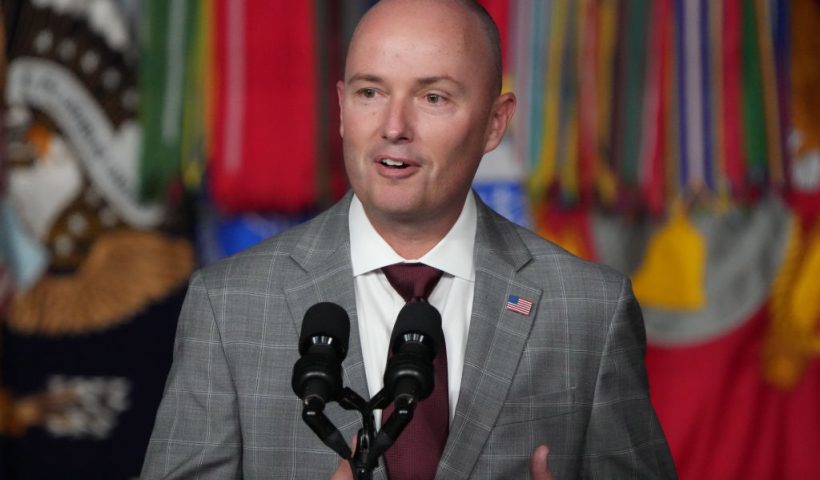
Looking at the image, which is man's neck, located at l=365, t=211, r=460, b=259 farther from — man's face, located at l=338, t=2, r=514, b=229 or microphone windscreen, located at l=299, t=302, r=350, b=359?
microphone windscreen, located at l=299, t=302, r=350, b=359

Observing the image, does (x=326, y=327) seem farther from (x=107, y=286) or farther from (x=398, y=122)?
(x=107, y=286)

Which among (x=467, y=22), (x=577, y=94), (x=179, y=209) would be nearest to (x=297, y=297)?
(x=467, y=22)

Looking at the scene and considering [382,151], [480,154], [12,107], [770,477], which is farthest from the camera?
[770,477]

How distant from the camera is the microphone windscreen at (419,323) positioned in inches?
46.6

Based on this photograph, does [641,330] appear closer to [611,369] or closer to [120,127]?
[611,369]

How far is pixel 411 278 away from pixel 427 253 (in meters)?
0.05

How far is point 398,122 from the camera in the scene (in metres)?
1.50

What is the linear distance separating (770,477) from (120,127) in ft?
6.12

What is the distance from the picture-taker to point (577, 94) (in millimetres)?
2844

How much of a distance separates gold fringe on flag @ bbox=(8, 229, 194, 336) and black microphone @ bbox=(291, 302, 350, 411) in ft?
5.40

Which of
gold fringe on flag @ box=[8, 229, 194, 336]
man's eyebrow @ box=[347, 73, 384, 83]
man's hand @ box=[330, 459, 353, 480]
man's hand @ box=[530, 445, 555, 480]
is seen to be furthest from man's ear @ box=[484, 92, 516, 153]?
gold fringe on flag @ box=[8, 229, 194, 336]

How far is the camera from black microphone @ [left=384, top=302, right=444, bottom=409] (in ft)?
3.69

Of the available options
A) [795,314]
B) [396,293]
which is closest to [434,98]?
[396,293]

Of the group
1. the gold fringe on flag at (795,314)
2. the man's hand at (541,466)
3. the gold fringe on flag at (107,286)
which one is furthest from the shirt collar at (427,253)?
the gold fringe on flag at (795,314)
